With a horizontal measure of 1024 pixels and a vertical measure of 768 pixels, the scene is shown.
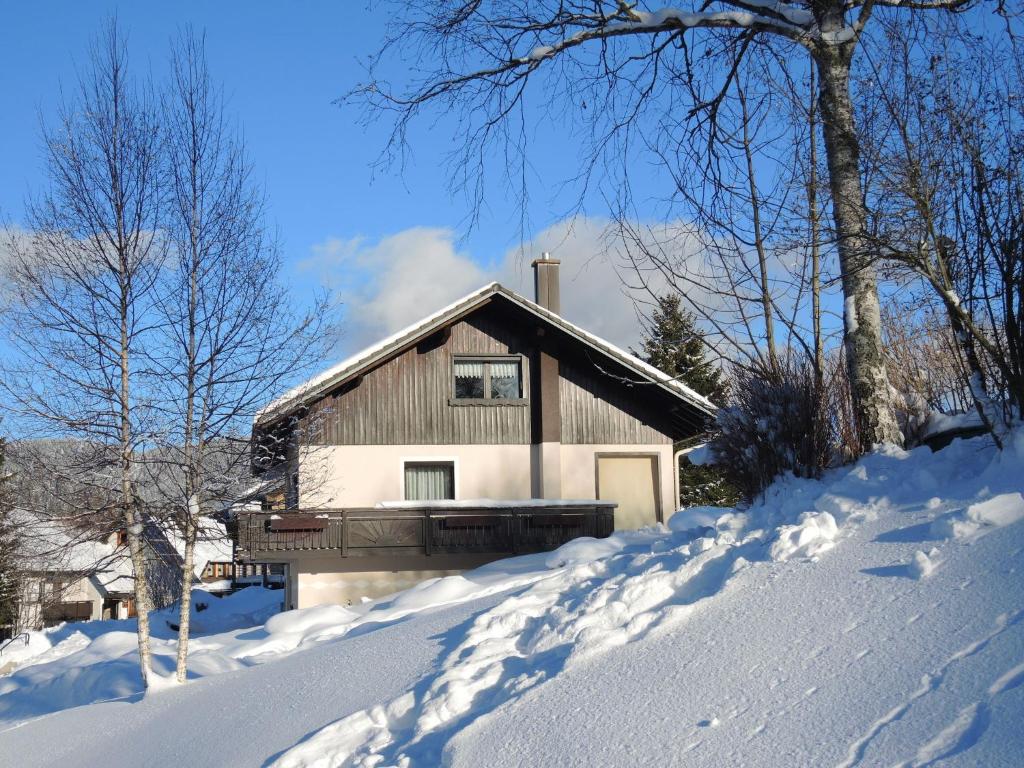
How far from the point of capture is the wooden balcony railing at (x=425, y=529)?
1758 centimetres

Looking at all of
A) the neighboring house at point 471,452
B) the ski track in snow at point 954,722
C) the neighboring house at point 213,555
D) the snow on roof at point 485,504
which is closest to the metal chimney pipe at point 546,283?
the neighboring house at point 471,452

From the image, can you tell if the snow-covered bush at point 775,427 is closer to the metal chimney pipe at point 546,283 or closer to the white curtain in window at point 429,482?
the white curtain in window at point 429,482

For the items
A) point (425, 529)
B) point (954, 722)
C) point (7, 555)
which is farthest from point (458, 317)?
point (954, 722)

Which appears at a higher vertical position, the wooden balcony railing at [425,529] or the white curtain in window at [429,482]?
the white curtain in window at [429,482]

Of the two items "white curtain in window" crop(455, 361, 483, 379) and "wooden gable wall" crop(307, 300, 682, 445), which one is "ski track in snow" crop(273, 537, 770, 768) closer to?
"wooden gable wall" crop(307, 300, 682, 445)

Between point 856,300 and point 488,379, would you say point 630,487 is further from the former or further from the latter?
point 856,300

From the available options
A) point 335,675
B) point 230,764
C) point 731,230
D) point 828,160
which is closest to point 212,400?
point 335,675

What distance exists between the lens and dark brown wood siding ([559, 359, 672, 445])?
69.2ft

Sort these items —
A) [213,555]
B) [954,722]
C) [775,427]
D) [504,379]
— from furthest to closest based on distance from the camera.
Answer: [213,555], [504,379], [775,427], [954,722]

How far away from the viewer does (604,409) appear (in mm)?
21266

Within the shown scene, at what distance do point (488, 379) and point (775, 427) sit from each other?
43.2ft

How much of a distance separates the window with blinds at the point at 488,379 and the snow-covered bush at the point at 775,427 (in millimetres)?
12165

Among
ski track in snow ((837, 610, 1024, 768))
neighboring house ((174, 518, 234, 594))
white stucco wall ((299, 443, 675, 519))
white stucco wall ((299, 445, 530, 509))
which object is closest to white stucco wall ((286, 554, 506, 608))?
white stucco wall ((299, 445, 530, 509))

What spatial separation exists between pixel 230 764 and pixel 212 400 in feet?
16.2
